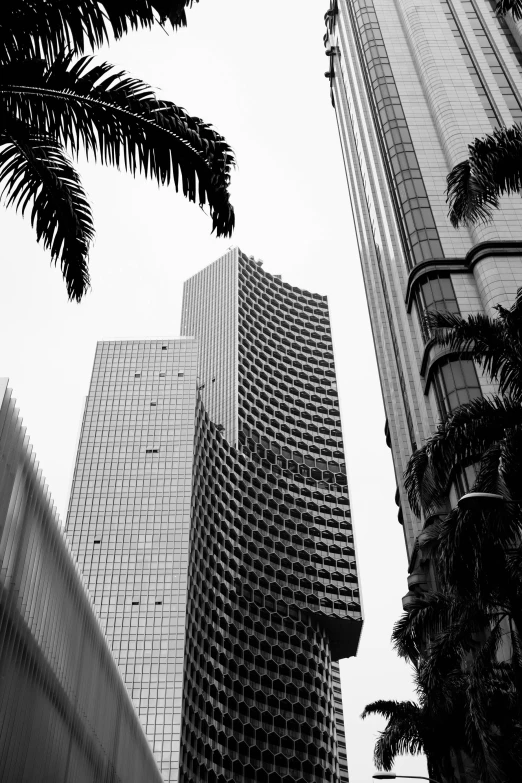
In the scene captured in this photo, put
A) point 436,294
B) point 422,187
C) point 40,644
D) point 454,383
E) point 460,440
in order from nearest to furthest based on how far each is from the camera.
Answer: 1. point 460,440
2. point 40,644
3. point 454,383
4. point 436,294
5. point 422,187

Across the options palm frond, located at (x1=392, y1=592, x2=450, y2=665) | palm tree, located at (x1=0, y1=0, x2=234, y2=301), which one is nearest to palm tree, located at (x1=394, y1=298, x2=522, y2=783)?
palm frond, located at (x1=392, y1=592, x2=450, y2=665)

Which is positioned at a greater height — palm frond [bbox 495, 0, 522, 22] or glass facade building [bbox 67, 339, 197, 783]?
glass facade building [bbox 67, 339, 197, 783]

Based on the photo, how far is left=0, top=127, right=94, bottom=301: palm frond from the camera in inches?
409

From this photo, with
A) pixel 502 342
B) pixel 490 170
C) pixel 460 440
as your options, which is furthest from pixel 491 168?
pixel 460 440

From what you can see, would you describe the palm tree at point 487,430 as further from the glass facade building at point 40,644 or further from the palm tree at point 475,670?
the glass facade building at point 40,644

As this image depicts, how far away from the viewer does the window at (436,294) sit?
61531 mm

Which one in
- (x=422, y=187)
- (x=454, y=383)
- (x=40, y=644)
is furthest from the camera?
(x=422, y=187)

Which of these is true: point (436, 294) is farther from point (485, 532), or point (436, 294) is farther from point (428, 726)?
point (485, 532)

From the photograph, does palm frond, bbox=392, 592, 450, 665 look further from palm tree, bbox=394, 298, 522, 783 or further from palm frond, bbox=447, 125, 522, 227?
palm frond, bbox=447, 125, 522, 227

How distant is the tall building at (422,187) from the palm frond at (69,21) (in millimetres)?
43911

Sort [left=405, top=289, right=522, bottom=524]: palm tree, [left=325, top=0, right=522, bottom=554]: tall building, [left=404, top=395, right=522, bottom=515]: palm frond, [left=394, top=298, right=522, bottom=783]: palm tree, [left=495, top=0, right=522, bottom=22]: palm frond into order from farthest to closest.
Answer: [left=325, top=0, right=522, bottom=554]: tall building, [left=404, top=395, right=522, bottom=515]: palm frond, [left=394, top=298, right=522, bottom=783]: palm tree, [left=405, top=289, right=522, bottom=524]: palm tree, [left=495, top=0, right=522, bottom=22]: palm frond

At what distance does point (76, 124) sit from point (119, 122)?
0.56 meters

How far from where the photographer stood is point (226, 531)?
134750mm

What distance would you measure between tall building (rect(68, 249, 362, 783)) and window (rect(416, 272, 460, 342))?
2151 inches
